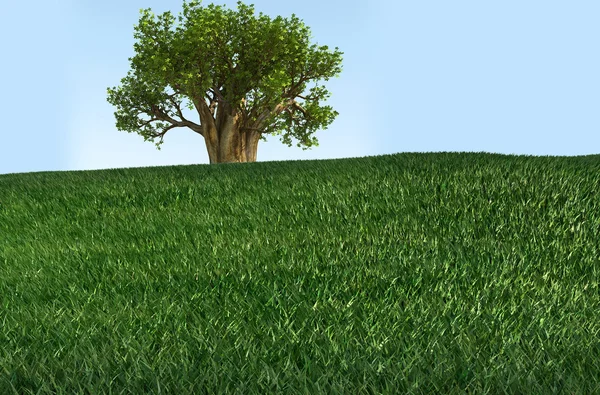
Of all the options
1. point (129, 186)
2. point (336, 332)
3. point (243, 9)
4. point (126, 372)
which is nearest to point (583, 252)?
point (336, 332)

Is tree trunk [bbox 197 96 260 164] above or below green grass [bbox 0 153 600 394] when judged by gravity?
above

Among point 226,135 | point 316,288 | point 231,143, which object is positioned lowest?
point 316,288

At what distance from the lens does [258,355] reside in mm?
2756

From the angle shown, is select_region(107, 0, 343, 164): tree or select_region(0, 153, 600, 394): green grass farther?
select_region(107, 0, 343, 164): tree

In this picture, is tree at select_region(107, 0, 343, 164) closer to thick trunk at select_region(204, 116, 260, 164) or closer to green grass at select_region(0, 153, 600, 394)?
thick trunk at select_region(204, 116, 260, 164)

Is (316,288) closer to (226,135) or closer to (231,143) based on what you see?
(231,143)

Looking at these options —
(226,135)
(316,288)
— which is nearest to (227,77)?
(226,135)

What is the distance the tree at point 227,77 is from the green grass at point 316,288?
1394cm

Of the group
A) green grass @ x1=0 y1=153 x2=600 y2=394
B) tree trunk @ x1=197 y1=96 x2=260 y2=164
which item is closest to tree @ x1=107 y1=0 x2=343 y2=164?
tree trunk @ x1=197 y1=96 x2=260 y2=164

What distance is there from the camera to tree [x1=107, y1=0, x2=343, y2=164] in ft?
72.4

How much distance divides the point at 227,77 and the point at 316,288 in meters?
20.1

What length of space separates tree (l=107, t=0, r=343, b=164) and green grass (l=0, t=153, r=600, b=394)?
13.9m

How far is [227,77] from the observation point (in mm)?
23125

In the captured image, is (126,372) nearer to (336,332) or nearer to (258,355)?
(258,355)
